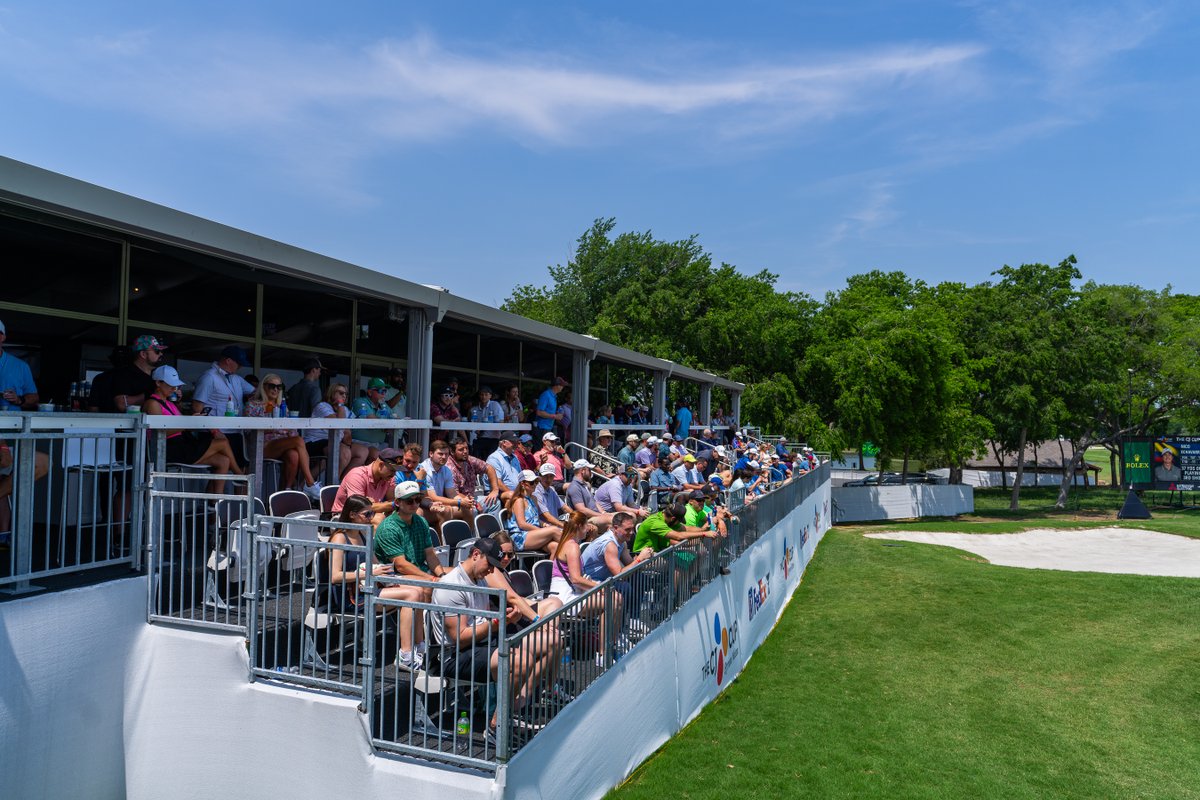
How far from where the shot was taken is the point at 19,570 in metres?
5.12

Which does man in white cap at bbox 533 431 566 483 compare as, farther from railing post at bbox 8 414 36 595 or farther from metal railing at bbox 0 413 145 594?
railing post at bbox 8 414 36 595

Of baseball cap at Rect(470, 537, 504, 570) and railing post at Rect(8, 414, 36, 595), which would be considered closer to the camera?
railing post at Rect(8, 414, 36, 595)

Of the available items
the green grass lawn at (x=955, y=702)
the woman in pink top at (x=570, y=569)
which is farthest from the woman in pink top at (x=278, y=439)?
the green grass lawn at (x=955, y=702)

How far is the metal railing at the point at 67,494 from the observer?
514 cm

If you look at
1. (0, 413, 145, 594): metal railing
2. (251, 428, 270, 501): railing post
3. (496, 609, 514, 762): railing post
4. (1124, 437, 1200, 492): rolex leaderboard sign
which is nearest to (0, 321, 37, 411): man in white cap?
(0, 413, 145, 594): metal railing

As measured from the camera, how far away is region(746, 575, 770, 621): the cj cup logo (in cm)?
1135

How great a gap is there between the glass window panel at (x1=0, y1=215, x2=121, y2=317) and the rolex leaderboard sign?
43440 millimetres

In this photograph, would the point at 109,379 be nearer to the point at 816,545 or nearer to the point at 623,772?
the point at 623,772

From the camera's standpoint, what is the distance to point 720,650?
957 centimetres

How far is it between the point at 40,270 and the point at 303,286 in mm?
2412

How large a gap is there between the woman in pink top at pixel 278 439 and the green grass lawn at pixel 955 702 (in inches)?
162

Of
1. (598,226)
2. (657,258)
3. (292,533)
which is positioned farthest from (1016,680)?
(598,226)

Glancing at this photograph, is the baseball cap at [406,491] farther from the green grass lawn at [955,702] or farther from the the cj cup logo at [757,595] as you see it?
the the cj cup logo at [757,595]

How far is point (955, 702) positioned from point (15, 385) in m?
10.4
